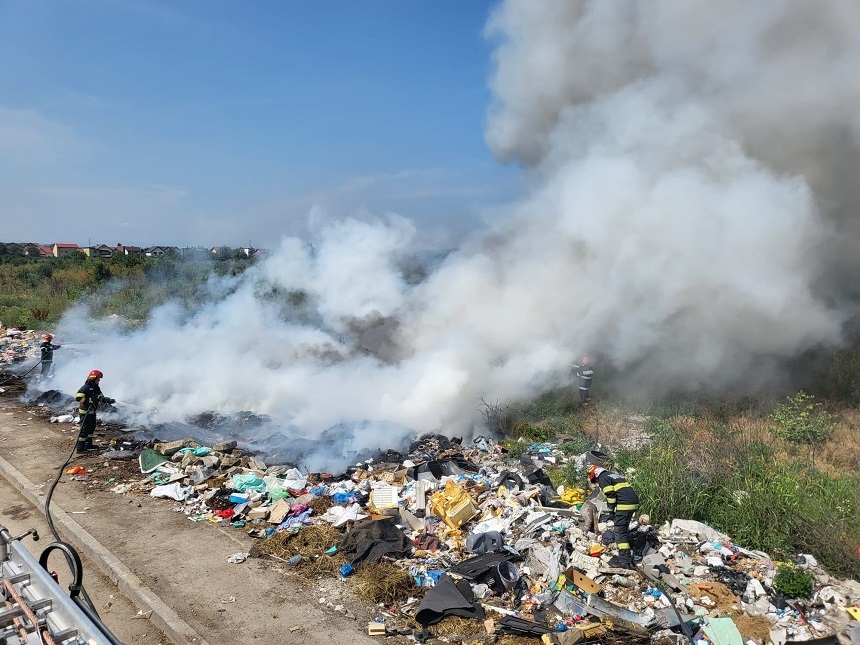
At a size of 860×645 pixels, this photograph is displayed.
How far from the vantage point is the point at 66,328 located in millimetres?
20234

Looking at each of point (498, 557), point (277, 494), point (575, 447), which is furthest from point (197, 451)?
point (575, 447)

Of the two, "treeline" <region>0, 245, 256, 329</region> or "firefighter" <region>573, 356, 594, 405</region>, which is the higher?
"treeline" <region>0, 245, 256, 329</region>

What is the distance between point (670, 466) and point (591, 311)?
495 cm

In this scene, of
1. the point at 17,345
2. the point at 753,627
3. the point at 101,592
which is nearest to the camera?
the point at 753,627

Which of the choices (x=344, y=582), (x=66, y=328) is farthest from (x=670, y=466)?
(x=66, y=328)

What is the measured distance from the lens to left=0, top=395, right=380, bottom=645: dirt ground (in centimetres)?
496

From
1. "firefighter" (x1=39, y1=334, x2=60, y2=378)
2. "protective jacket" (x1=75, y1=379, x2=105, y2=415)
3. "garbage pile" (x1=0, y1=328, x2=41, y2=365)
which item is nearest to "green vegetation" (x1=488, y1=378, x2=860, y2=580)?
"protective jacket" (x1=75, y1=379, x2=105, y2=415)

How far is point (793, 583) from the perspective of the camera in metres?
5.27

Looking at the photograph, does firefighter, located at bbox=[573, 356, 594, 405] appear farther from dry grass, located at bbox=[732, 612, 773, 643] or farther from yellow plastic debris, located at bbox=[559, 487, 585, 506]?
dry grass, located at bbox=[732, 612, 773, 643]

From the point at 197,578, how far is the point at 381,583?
6.15 feet

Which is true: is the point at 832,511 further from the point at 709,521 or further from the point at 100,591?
the point at 100,591

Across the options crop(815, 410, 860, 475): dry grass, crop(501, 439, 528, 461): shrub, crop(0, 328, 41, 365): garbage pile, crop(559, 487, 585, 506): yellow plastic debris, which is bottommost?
crop(559, 487, 585, 506): yellow plastic debris

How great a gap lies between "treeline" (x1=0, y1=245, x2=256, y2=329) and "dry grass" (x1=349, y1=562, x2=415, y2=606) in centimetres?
1432

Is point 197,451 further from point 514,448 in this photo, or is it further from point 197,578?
point 514,448
